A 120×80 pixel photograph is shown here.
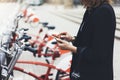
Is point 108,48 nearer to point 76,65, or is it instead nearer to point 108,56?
point 108,56

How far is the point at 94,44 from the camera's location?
128 inches

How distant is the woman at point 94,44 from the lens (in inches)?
127

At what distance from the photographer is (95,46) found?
3240mm

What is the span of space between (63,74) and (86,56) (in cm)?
189

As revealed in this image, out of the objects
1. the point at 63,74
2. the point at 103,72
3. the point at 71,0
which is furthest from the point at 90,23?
the point at 71,0

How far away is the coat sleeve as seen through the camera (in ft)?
10.5

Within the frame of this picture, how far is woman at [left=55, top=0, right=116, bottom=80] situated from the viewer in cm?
321

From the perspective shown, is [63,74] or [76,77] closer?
[76,77]

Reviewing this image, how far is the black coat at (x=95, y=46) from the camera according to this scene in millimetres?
3213

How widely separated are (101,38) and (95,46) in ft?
0.25

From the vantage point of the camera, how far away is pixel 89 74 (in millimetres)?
3381

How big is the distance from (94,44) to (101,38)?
0.23 feet

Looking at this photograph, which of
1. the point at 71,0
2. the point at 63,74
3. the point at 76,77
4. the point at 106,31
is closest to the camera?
the point at 106,31

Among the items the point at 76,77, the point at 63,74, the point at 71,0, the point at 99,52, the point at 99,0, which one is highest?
the point at 99,0
